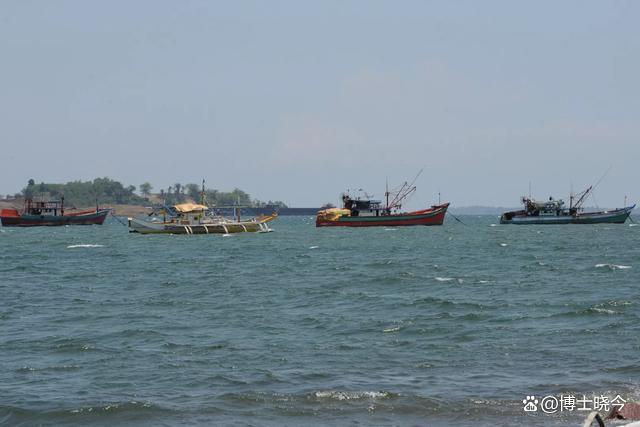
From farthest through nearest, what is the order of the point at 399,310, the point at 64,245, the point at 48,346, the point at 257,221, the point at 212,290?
the point at 257,221 → the point at 64,245 → the point at 212,290 → the point at 399,310 → the point at 48,346

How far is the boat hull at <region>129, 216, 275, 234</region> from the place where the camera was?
11512 cm

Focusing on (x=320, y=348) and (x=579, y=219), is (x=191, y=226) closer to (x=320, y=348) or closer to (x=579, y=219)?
(x=579, y=219)

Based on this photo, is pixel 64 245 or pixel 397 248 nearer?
pixel 397 248

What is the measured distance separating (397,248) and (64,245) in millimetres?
35302

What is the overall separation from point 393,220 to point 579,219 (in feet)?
115

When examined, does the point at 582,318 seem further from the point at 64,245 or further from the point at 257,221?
the point at 257,221

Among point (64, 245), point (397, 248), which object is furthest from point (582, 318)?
point (64, 245)

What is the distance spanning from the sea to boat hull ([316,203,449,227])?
87.1 metres

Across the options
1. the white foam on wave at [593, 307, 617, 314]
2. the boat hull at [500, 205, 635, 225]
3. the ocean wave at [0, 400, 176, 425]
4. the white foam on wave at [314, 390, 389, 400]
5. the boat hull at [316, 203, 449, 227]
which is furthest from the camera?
the boat hull at [500, 205, 635, 225]

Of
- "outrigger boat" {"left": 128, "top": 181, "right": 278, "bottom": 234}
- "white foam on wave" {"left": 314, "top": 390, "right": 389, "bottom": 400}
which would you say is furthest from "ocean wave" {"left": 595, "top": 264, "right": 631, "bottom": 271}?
"outrigger boat" {"left": 128, "top": 181, "right": 278, "bottom": 234}

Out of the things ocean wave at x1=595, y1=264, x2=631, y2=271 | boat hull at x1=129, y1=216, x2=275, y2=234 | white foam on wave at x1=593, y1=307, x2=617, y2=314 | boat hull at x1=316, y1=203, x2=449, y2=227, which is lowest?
white foam on wave at x1=593, y1=307, x2=617, y2=314

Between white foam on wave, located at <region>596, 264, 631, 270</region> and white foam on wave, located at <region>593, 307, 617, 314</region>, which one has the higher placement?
white foam on wave, located at <region>596, 264, 631, 270</region>

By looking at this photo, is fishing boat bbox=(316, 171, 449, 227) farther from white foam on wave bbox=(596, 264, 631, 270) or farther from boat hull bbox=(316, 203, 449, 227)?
white foam on wave bbox=(596, 264, 631, 270)

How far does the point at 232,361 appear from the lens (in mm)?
23625
